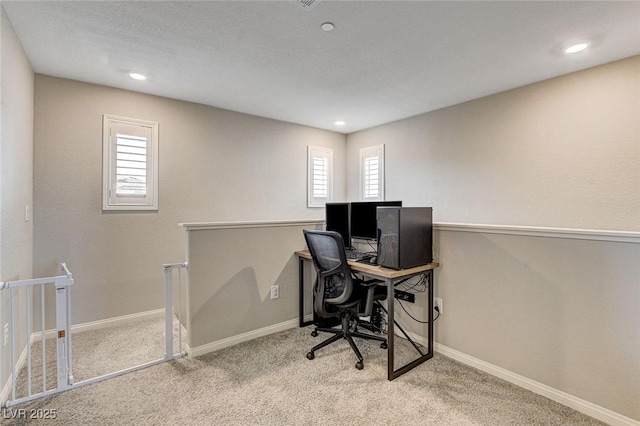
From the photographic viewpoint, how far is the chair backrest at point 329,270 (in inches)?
91.4

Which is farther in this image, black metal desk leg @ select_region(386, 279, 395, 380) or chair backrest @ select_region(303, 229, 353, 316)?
chair backrest @ select_region(303, 229, 353, 316)

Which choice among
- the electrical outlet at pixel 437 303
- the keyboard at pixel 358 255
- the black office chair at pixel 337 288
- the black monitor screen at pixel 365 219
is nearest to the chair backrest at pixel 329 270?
the black office chair at pixel 337 288

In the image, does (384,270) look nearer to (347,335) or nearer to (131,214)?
(347,335)

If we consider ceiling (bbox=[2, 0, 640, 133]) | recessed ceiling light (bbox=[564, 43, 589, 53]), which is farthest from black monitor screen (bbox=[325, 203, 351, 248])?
recessed ceiling light (bbox=[564, 43, 589, 53])

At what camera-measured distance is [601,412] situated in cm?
177

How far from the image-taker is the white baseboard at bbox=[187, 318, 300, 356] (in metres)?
2.50

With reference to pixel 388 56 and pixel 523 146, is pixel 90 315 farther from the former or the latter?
pixel 523 146

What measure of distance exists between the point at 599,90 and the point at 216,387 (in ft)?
12.9

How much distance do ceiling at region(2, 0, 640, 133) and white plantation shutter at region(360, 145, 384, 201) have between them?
4.35 ft

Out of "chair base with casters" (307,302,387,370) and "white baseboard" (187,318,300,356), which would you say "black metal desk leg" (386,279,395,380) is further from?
"white baseboard" (187,318,300,356)

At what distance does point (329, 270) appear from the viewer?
7.91 ft

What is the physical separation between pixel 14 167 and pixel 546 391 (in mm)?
3988

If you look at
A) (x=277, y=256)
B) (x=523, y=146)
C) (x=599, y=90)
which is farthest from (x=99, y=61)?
(x=599, y=90)

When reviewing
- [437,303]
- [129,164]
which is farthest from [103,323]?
[437,303]
